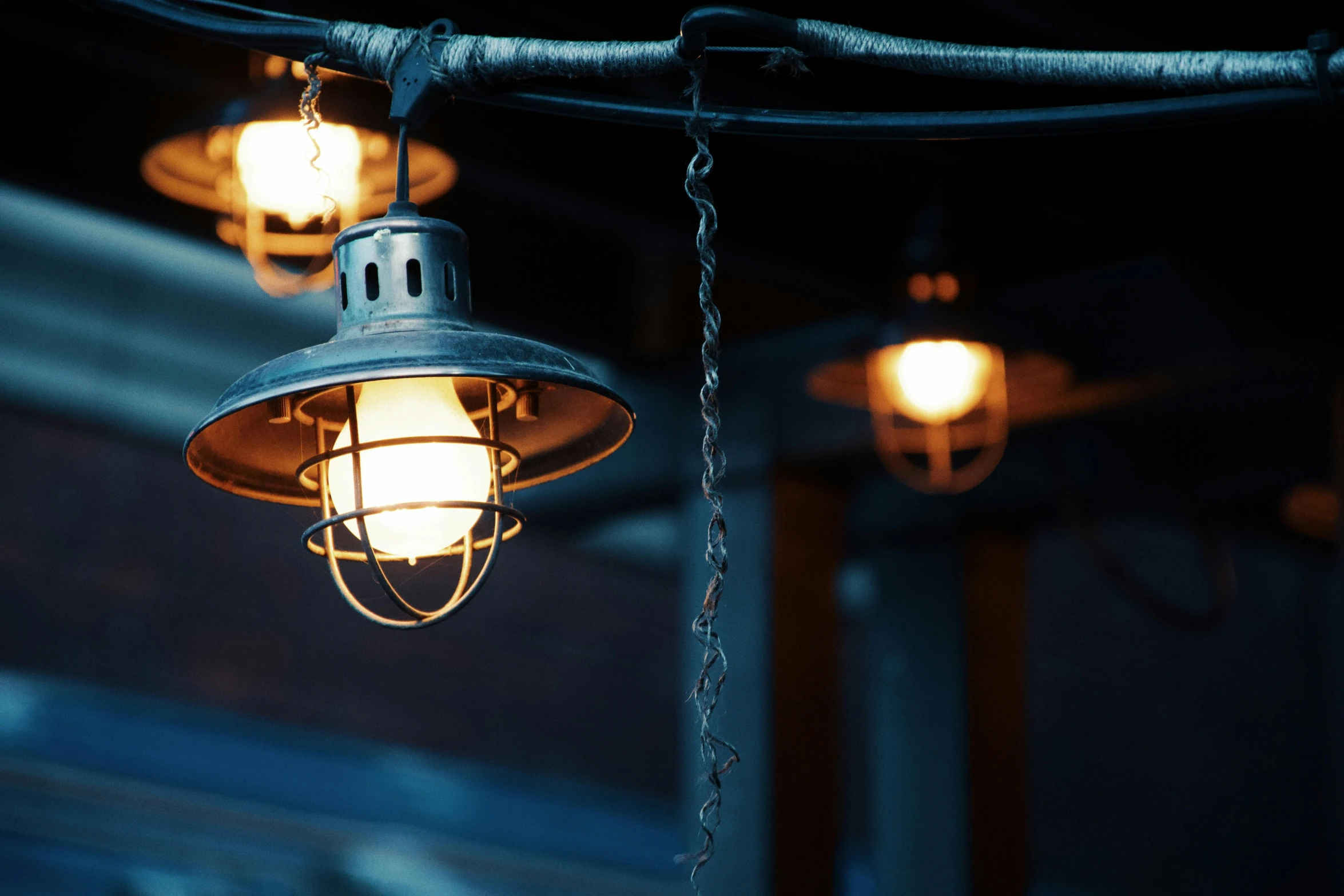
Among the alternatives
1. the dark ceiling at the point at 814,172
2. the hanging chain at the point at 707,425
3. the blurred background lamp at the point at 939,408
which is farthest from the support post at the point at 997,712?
the hanging chain at the point at 707,425

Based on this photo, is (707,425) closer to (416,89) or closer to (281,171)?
(416,89)

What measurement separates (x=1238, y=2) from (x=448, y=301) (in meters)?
1.78

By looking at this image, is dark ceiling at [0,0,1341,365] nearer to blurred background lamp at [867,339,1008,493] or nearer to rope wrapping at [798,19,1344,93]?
blurred background lamp at [867,339,1008,493]

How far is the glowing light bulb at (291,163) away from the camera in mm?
2602

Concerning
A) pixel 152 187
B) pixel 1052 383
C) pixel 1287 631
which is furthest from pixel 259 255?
pixel 1287 631

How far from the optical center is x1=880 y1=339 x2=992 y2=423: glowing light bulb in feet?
11.2

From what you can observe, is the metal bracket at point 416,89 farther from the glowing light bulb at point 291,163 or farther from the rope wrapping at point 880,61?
the glowing light bulb at point 291,163

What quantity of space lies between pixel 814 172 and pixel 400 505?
2167 mm

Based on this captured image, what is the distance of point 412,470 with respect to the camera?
133 centimetres

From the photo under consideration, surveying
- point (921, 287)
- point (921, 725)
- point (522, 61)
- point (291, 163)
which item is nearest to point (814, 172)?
point (921, 287)

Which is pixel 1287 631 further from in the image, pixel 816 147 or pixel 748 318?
pixel 816 147

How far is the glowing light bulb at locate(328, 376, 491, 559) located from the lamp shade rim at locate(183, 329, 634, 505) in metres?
0.07

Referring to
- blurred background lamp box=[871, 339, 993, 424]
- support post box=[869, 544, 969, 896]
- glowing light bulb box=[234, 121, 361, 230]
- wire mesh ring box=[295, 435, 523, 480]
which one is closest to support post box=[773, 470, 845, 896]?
support post box=[869, 544, 969, 896]

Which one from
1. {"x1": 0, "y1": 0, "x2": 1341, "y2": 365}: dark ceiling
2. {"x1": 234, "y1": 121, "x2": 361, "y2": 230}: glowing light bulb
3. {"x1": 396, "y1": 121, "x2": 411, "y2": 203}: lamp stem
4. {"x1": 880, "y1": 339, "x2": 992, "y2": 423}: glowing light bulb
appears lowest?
{"x1": 396, "y1": 121, "x2": 411, "y2": 203}: lamp stem
